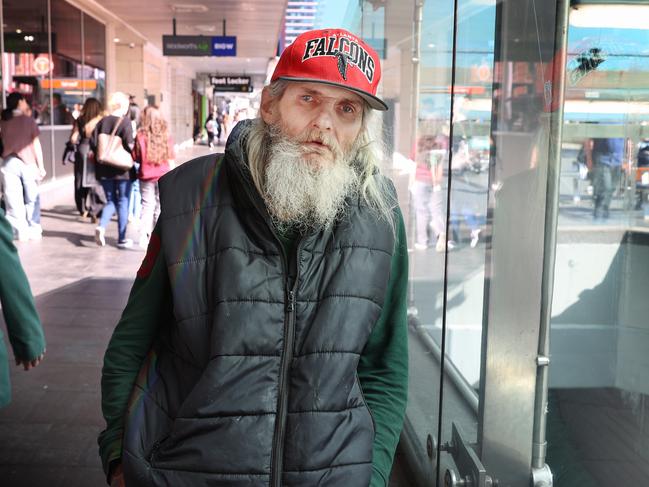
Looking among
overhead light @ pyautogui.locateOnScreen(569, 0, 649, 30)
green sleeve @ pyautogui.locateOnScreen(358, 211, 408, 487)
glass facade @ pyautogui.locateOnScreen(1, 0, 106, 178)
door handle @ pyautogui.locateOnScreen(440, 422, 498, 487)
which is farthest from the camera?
glass facade @ pyautogui.locateOnScreen(1, 0, 106, 178)

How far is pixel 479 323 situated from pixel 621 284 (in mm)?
607

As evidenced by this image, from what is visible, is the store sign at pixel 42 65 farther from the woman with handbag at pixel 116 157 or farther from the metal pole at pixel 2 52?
the woman with handbag at pixel 116 157

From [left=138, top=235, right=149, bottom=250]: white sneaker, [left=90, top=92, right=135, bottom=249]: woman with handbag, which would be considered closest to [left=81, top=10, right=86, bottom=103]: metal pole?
[left=90, top=92, right=135, bottom=249]: woman with handbag

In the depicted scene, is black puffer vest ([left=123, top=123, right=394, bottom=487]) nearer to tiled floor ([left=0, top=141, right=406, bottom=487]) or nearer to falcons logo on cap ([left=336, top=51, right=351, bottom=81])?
falcons logo on cap ([left=336, top=51, right=351, bottom=81])

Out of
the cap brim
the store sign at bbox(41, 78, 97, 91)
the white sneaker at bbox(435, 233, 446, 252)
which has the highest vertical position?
the store sign at bbox(41, 78, 97, 91)

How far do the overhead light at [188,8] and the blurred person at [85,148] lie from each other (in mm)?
7037

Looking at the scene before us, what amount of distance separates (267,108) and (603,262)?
6.26 feet

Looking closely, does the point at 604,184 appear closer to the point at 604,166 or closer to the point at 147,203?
the point at 604,166

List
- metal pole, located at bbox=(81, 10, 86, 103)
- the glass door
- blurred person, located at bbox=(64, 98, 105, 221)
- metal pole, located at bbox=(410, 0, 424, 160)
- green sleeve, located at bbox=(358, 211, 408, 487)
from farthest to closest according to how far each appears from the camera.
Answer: metal pole, located at bbox=(81, 10, 86, 103) < blurred person, located at bbox=(64, 98, 105, 221) < metal pole, located at bbox=(410, 0, 424, 160) < the glass door < green sleeve, located at bbox=(358, 211, 408, 487)

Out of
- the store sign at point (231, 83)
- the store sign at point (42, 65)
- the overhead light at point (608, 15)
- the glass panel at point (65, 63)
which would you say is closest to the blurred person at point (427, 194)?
the overhead light at point (608, 15)

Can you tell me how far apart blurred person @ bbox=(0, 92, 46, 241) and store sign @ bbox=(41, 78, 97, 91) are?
5.50 meters

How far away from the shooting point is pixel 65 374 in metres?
4.61

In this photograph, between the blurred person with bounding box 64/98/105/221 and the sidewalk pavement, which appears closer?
the sidewalk pavement

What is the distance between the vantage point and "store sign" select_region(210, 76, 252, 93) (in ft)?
116
